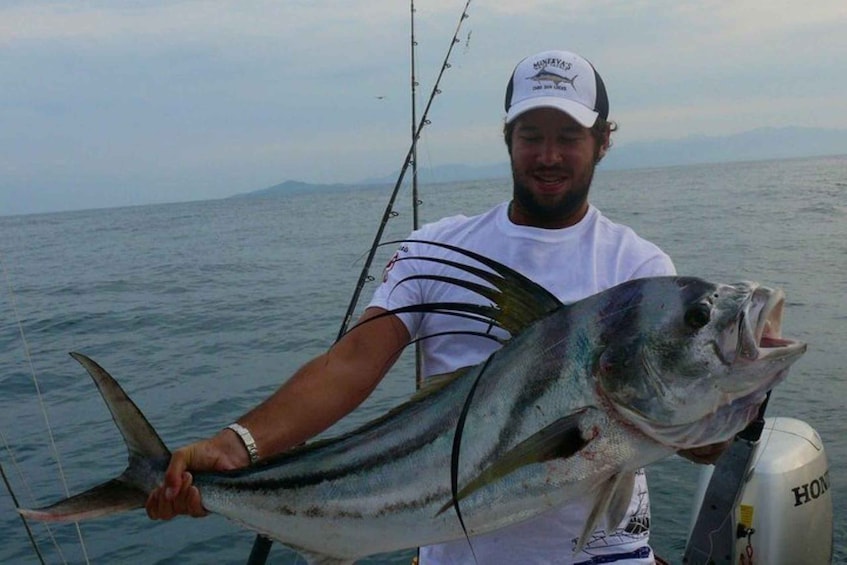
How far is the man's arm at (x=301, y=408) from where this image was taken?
Result: 2420 mm

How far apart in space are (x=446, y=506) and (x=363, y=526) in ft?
1.00

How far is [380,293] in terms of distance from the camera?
2.83 meters

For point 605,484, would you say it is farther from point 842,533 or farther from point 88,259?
point 88,259

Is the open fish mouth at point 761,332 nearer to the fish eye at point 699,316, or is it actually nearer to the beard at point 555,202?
the fish eye at point 699,316

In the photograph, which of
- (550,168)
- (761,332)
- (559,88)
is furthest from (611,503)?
(559,88)

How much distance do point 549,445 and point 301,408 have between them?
3.20 ft

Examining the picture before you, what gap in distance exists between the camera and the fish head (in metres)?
1.81

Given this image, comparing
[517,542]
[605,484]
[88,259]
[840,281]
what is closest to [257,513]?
[517,542]

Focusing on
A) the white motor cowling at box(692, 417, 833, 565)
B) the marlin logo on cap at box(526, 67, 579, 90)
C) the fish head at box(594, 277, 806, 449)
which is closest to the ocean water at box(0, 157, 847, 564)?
the white motor cowling at box(692, 417, 833, 565)

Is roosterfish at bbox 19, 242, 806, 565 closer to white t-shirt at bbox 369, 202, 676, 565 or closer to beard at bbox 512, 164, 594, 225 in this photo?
white t-shirt at bbox 369, 202, 676, 565

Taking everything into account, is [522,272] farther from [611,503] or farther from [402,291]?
[611,503]

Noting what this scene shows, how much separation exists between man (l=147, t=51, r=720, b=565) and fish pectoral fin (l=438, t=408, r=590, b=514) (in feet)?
1.96

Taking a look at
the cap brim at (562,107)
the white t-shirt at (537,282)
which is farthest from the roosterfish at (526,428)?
the cap brim at (562,107)

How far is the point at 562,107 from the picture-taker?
2699 millimetres
